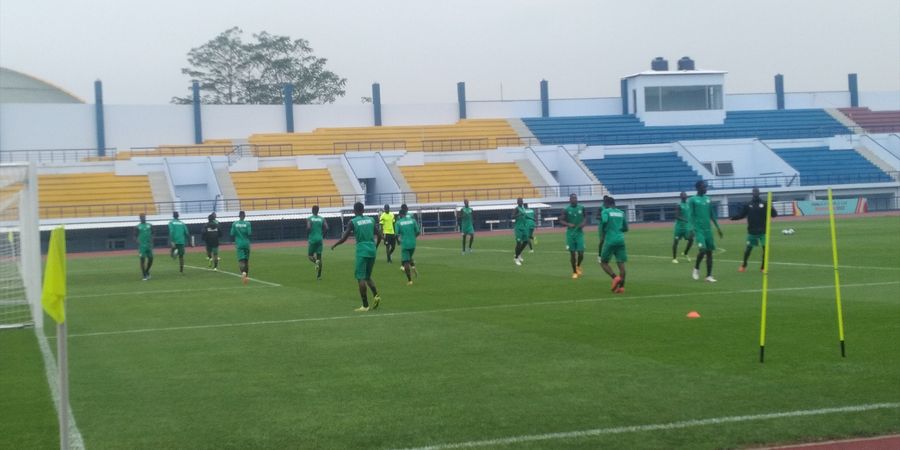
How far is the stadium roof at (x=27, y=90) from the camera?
79.1 metres

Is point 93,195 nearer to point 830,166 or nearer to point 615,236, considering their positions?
point 830,166

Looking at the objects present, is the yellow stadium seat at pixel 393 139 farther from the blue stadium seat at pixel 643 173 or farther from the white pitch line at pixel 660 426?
the white pitch line at pixel 660 426

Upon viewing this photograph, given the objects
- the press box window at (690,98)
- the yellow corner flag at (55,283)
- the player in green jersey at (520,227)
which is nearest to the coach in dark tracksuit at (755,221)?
the player in green jersey at (520,227)

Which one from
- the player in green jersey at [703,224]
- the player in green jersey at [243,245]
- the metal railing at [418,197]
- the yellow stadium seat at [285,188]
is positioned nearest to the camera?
the player in green jersey at [703,224]

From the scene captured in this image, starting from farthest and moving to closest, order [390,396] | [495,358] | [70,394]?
[495,358], [70,394], [390,396]

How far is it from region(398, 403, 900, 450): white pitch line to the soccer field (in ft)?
0.10

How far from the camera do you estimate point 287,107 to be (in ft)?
258

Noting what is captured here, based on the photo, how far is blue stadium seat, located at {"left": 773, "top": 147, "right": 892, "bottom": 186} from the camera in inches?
2798

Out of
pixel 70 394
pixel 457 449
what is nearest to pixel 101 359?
pixel 70 394

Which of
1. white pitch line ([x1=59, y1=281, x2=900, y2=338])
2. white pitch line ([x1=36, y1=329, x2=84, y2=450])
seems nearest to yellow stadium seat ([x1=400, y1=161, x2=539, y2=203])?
white pitch line ([x1=59, y1=281, x2=900, y2=338])

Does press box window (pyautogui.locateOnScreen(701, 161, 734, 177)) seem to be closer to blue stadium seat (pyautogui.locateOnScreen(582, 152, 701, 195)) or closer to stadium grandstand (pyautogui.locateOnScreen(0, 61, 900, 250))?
stadium grandstand (pyautogui.locateOnScreen(0, 61, 900, 250))

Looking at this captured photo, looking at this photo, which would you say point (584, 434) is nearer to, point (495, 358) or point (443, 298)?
point (495, 358)

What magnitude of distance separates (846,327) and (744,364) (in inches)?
135

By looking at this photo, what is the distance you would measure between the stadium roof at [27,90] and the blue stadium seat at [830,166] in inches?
2089
